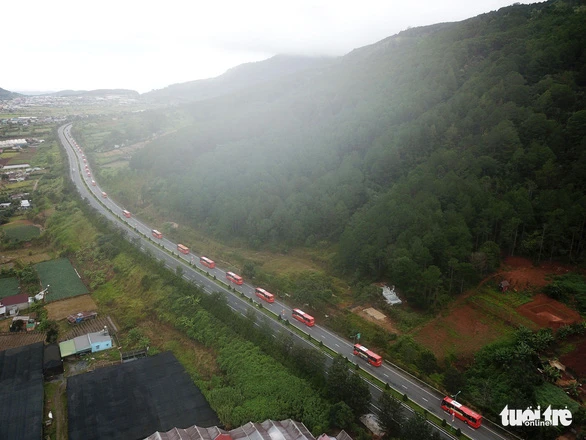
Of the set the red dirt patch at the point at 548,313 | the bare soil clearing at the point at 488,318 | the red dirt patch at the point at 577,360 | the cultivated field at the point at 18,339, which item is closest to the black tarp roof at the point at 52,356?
the cultivated field at the point at 18,339

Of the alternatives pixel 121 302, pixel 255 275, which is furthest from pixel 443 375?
pixel 121 302

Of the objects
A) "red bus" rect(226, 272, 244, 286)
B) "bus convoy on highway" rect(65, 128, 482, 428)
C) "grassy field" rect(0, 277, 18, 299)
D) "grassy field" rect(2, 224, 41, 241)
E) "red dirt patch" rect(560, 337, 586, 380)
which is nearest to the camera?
"bus convoy on highway" rect(65, 128, 482, 428)

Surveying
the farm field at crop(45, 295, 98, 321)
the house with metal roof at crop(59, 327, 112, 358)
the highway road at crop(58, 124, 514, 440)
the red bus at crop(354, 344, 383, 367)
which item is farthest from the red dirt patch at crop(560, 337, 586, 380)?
the farm field at crop(45, 295, 98, 321)

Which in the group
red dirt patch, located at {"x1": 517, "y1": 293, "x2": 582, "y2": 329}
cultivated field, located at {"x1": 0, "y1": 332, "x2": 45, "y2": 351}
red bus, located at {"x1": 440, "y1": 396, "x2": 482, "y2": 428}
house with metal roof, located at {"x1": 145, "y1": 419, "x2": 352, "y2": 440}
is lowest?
red bus, located at {"x1": 440, "y1": 396, "x2": 482, "y2": 428}

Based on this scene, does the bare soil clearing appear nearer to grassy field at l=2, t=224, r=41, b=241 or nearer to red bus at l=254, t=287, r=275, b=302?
red bus at l=254, t=287, r=275, b=302

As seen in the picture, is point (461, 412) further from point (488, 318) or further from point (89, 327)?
point (89, 327)

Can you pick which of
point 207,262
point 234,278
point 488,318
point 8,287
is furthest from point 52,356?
point 488,318

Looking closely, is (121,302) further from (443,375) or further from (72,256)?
(443,375)

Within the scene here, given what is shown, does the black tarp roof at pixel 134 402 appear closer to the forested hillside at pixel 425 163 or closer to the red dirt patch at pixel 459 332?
the red dirt patch at pixel 459 332
